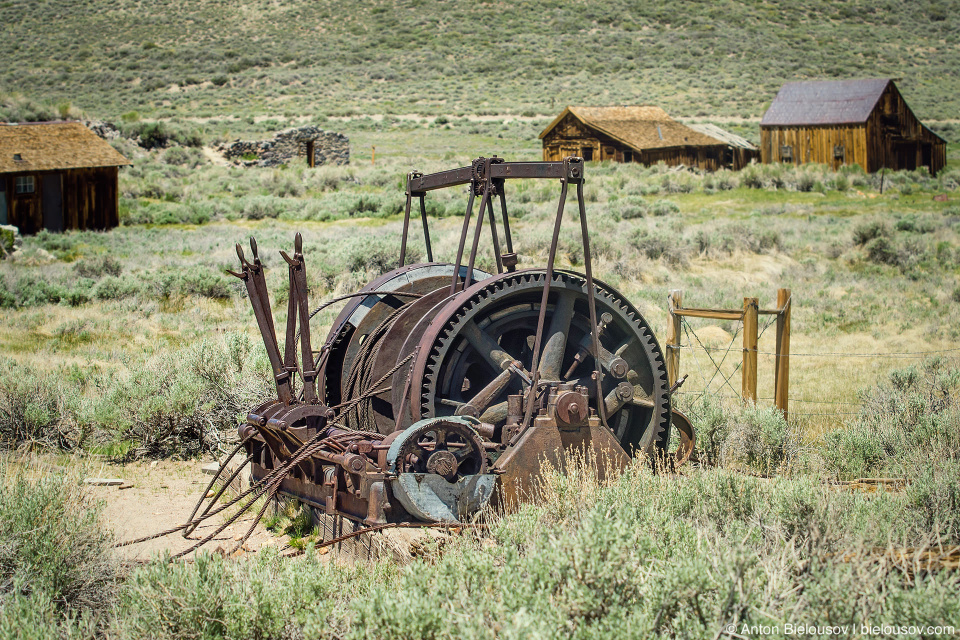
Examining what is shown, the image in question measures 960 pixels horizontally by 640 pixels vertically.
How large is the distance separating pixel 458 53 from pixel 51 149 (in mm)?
61311

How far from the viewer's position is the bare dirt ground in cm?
602

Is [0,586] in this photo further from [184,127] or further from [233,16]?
[233,16]

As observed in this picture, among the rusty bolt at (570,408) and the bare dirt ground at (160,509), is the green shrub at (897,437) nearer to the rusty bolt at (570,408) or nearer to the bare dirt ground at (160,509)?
the rusty bolt at (570,408)

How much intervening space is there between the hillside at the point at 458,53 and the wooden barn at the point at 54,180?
3235cm

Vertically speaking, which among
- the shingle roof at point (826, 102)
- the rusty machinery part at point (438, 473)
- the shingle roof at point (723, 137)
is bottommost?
the rusty machinery part at point (438, 473)

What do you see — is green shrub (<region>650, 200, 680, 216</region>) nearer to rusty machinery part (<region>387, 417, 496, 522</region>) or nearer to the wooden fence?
the wooden fence

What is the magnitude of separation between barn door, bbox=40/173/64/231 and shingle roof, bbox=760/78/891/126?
102ft

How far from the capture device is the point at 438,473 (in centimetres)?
507

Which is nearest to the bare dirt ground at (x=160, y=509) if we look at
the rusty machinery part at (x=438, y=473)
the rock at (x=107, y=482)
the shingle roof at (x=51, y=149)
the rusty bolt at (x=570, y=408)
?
the rock at (x=107, y=482)

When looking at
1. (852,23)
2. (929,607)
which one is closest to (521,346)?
(929,607)

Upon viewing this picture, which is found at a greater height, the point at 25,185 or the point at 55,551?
the point at 25,185

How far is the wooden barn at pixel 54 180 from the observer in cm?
2252

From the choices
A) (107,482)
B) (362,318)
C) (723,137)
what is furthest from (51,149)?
(723,137)

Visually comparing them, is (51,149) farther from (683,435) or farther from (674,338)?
(683,435)
